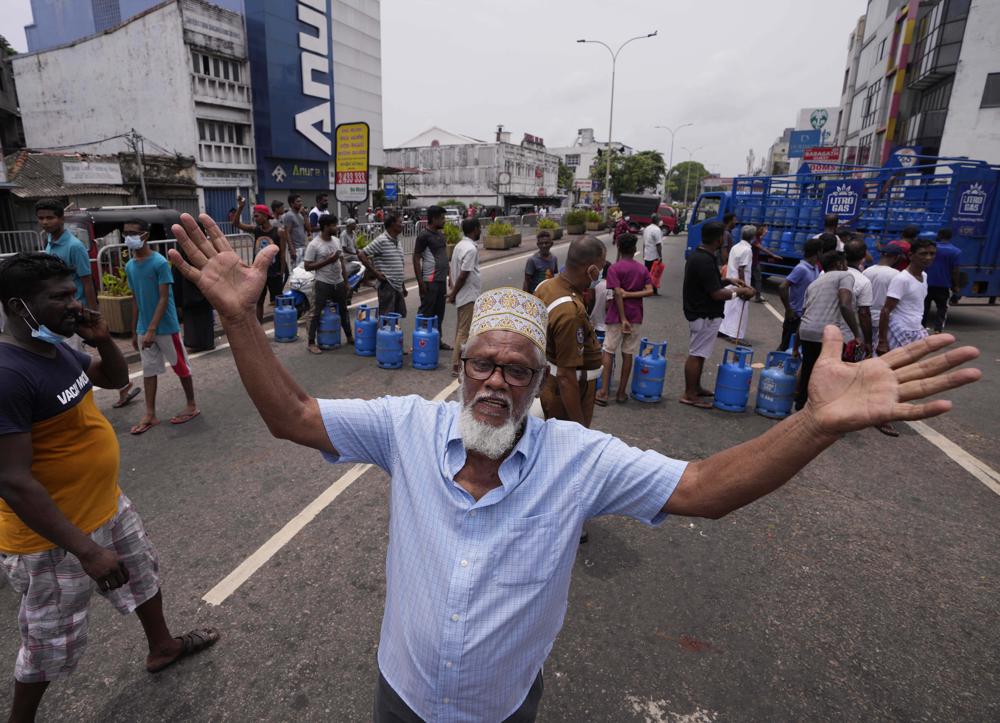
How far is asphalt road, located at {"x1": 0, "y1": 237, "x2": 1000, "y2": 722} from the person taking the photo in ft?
8.36

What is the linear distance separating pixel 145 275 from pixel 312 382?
88.6 inches

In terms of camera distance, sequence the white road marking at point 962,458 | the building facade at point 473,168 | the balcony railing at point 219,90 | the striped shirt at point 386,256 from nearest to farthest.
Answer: the white road marking at point 962,458 → the striped shirt at point 386,256 → the balcony railing at point 219,90 → the building facade at point 473,168

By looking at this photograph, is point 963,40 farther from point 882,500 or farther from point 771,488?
point 771,488

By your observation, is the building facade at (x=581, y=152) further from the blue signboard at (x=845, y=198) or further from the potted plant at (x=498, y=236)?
the blue signboard at (x=845, y=198)

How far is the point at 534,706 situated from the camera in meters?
1.73

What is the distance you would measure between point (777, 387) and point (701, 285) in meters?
1.39

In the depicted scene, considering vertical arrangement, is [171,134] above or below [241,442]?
above

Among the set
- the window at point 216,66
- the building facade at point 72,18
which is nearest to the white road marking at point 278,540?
the window at point 216,66

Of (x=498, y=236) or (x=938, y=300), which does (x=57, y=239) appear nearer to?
(x=938, y=300)

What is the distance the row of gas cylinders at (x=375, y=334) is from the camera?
24.5ft

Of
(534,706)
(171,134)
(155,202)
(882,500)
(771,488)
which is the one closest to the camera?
(771,488)

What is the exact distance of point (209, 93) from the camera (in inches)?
1100

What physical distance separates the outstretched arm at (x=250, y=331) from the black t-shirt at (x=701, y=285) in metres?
5.09

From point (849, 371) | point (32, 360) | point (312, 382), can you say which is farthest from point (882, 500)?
point (312, 382)
